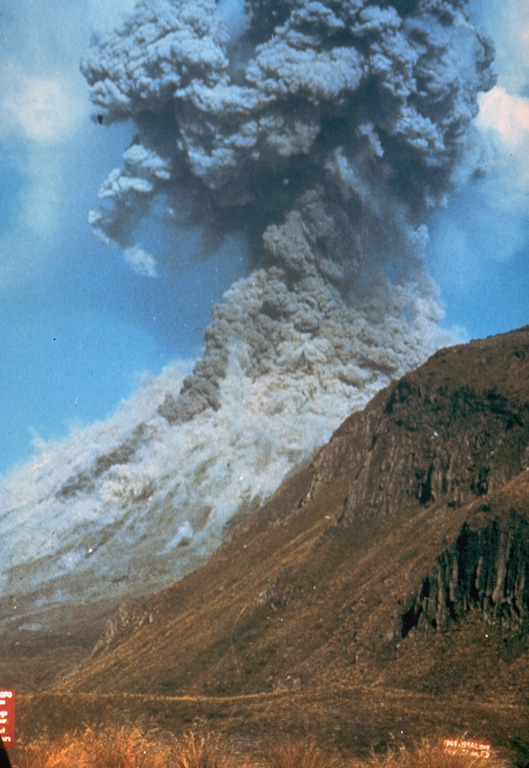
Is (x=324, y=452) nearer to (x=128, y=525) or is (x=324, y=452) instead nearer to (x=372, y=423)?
(x=372, y=423)

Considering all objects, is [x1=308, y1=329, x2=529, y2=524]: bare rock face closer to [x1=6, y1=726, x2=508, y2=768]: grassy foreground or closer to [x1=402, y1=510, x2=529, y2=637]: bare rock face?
[x1=402, y1=510, x2=529, y2=637]: bare rock face

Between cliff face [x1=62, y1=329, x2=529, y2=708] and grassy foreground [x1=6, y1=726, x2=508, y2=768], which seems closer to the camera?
grassy foreground [x1=6, y1=726, x2=508, y2=768]

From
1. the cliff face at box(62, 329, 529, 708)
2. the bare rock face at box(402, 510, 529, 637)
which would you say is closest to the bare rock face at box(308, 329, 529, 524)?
the cliff face at box(62, 329, 529, 708)

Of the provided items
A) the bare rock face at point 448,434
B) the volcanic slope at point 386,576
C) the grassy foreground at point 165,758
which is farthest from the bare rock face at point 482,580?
the grassy foreground at point 165,758

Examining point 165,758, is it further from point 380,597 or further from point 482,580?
point 380,597

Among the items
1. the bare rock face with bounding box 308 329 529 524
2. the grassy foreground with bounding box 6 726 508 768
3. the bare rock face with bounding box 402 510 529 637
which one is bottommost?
the grassy foreground with bounding box 6 726 508 768

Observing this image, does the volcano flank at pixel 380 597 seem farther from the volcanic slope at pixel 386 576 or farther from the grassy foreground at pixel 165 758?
the grassy foreground at pixel 165 758

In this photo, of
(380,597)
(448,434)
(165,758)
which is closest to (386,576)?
(380,597)

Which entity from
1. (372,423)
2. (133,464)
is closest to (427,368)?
(372,423)
